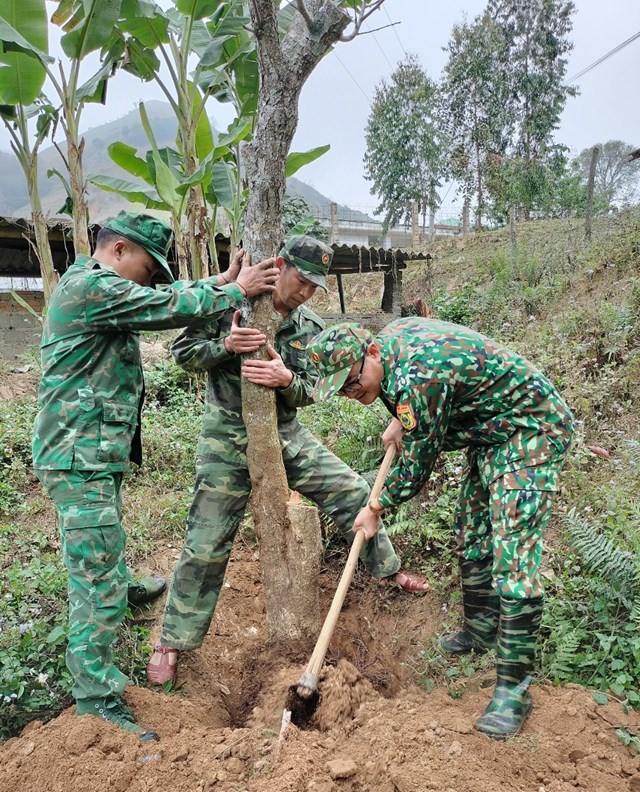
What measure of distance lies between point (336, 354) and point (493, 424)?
749mm

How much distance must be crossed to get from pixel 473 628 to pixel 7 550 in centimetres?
298

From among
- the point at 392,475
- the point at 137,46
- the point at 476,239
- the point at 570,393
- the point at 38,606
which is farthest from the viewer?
the point at 476,239

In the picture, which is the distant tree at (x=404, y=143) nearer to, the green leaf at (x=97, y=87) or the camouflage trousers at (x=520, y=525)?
the green leaf at (x=97, y=87)

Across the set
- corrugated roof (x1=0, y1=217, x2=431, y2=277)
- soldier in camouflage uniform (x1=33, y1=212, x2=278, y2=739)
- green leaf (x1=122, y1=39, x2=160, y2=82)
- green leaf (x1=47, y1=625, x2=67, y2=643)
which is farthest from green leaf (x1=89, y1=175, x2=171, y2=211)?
green leaf (x1=47, y1=625, x2=67, y2=643)

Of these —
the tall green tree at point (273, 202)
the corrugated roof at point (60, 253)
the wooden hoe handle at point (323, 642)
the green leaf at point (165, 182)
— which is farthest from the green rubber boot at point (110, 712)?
the corrugated roof at point (60, 253)

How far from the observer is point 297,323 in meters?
3.18

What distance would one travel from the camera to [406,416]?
229cm

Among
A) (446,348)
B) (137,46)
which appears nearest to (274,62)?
(446,348)

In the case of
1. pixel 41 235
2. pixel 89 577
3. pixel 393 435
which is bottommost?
pixel 89 577

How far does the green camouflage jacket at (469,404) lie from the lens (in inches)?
90.4

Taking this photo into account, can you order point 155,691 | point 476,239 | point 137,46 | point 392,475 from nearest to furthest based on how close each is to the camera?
point 392,475 → point 155,691 → point 137,46 → point 476,239

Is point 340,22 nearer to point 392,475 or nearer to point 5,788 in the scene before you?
point 392,475

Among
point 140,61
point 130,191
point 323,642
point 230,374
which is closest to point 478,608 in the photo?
point 323,642

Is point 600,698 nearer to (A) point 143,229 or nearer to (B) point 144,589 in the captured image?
(B) point 144,589
